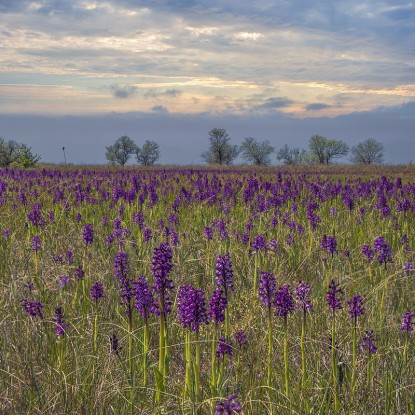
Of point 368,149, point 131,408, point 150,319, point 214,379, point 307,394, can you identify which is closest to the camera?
point 214,379

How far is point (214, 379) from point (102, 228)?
540 centimetres

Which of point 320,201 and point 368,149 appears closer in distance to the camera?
point 320,201

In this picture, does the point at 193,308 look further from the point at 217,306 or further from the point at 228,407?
the point at 228,407

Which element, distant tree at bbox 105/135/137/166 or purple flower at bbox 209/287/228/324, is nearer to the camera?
purple flower at bbox 209/287/228/324

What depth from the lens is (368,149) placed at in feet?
315

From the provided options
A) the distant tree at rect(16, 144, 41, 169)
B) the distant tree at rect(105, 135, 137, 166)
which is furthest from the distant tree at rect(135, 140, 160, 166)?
the distant tree at rect(16, 144, 41, 169)

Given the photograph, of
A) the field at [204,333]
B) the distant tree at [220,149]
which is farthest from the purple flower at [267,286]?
the distant tree at [220,149]

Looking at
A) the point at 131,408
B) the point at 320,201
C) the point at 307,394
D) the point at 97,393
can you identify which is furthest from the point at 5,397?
the point at 320,201

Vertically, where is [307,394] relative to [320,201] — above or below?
below

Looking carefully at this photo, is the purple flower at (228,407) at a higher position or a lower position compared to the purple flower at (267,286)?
lower

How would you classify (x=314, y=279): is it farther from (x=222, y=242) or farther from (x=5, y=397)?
(x=5, y=397)

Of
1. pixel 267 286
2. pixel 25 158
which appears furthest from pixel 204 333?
pixel 25 158

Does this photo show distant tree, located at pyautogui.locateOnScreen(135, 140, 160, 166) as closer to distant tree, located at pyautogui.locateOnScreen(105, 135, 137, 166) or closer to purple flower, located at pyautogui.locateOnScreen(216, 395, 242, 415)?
distant tree, located at pyautogui.locateOnScreen(105, 135, 137, 166)

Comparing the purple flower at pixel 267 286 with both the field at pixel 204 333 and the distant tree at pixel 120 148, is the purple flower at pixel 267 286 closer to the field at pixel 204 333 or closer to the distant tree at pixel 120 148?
the field at pixel 204 333
